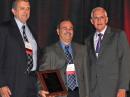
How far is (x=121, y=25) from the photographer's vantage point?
16.0ft

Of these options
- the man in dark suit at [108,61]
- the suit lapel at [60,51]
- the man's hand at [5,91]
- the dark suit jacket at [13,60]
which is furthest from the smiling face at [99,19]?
the man's hand at [5,91]

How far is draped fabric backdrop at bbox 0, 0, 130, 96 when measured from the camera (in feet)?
14.6

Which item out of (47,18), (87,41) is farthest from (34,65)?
(47,18)

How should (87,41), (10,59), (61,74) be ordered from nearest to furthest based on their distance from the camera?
(10,59) → (61,74) → (87,41)

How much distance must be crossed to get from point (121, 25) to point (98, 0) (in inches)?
19.2

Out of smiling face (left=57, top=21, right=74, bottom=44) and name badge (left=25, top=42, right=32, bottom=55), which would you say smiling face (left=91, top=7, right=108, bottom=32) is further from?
name badge (left=25, top=42, right=32, bottom=55)

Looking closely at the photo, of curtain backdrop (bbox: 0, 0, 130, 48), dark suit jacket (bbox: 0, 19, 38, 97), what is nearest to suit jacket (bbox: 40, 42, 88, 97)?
dark suit jacket (bbox: 0, 19, 38, 97)

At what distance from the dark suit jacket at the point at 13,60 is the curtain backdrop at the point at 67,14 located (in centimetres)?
95

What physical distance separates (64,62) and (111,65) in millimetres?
533

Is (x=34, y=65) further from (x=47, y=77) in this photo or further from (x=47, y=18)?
(x=47, y=18)

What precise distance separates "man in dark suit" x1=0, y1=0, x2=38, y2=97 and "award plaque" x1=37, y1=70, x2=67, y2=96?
0.18 metres

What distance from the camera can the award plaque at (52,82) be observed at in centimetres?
338

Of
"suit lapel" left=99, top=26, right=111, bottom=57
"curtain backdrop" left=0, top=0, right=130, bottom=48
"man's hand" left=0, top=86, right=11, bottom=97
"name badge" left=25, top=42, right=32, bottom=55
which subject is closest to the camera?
"man's hand" left=0, top=86, right=11, bottom=97

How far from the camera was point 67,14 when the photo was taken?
182 inches
